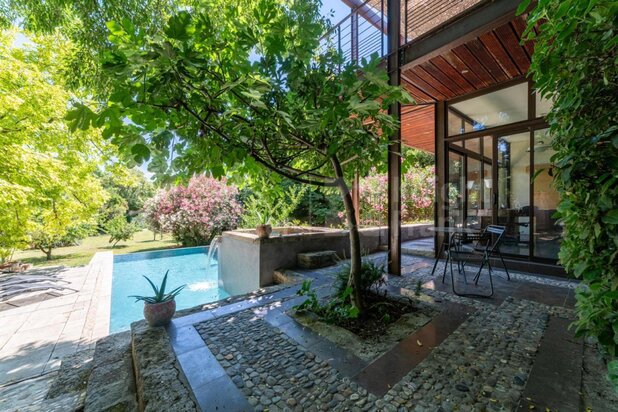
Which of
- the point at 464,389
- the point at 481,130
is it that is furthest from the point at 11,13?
the point at 481,130

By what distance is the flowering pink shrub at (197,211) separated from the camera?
10891 millimetres

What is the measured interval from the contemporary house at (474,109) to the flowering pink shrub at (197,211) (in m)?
7.94

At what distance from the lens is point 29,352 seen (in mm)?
2971

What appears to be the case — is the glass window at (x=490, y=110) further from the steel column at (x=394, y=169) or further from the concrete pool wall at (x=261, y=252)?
the concrete pool wall at (x=261, y=252)

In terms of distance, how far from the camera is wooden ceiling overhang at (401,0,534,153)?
11.1ft

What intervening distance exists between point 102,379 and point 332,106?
2.63 meters

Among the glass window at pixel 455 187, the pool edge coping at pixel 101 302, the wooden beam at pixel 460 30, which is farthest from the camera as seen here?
the glass window at pixel 455 187

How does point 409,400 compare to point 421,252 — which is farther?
point 421,252

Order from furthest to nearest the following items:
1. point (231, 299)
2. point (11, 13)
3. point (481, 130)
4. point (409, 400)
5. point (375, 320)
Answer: point (481, 130) → point (11, 13) → point (231, 299) → point (375, 320) → point (409, 400)

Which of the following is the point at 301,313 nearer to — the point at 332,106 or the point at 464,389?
the point at 464,389

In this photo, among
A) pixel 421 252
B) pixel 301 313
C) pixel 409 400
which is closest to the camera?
pixel 409 400

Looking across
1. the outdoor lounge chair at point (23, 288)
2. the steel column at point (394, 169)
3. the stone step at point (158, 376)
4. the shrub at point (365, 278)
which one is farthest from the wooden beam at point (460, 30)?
the outdoor lounge chair at point (23, 288)

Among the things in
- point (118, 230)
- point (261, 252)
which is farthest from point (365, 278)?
point (118, 230)

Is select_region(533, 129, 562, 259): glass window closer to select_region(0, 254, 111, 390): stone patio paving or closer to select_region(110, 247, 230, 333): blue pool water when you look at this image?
select_region(110, 247, 230, 333): blue pool water
